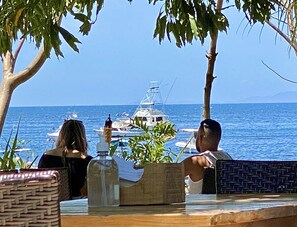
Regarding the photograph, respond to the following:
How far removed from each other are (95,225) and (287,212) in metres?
0.69

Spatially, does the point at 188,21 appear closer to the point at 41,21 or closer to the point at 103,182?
the point at 41,21

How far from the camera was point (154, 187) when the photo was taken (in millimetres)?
2773

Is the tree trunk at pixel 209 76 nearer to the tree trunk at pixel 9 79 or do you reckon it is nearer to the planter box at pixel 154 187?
the tree trunk at pixel 9 79

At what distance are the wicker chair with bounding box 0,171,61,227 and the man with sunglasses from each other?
9.56ft

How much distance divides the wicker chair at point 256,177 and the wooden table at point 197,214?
1.53ft

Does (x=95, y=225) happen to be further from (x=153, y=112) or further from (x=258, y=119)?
(x=258, y=119)

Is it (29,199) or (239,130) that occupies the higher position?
(29,199)

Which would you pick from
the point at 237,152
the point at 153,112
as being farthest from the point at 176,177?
the point at 237,152

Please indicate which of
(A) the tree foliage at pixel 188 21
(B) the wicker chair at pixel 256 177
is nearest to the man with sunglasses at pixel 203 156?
(A) the tree foliage at pixel 188 21

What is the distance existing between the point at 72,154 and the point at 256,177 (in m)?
2.06

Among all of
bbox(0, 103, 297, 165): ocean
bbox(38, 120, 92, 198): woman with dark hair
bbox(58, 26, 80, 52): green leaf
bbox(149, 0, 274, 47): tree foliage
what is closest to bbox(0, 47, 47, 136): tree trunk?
bbox(38, 120, 92, 198): woman with dark hair

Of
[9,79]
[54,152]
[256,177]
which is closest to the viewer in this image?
[256,177]

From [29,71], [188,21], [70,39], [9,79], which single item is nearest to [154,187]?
[70,39]

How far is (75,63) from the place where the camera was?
72.0 metres
